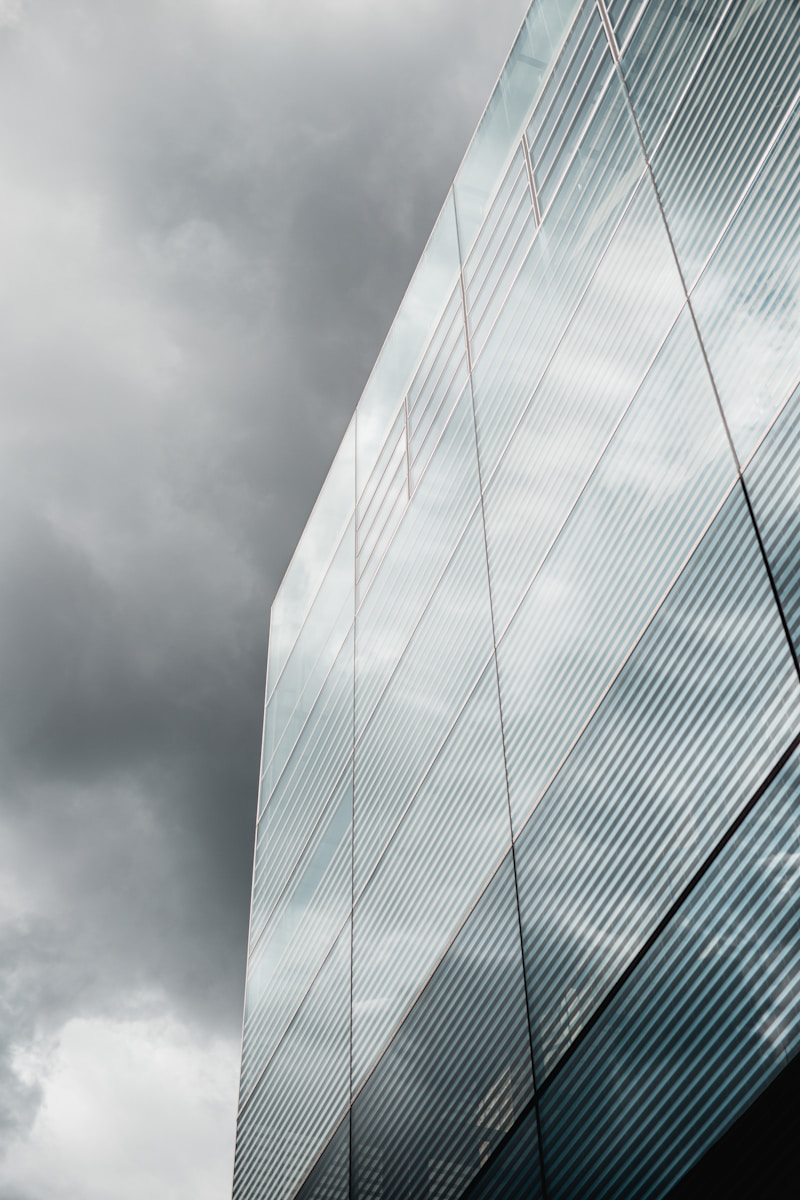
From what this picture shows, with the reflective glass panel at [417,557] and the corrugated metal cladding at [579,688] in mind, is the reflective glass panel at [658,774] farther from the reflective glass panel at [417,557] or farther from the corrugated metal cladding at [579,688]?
the reflective glass panel at [417,557]

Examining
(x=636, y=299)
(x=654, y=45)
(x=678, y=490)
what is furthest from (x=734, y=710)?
(x=654, y=45)

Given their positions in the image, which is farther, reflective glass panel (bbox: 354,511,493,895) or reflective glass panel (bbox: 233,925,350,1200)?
reflective glass panel (bbox: 233,925,350,1200)

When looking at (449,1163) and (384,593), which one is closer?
(449,1163)

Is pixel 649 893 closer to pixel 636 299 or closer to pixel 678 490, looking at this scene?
pixel 678 490

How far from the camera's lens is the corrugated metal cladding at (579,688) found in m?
5.94

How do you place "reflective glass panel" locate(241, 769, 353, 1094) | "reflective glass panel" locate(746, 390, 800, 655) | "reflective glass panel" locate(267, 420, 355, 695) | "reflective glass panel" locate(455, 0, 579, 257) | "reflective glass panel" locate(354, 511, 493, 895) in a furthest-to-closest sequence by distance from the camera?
"reflective glass panel" locate(267, 420, 355, 695) < "reflective glass panel" locate(241, 769, 353, 1094) < "reflective glass panel" locate(455, 0, 579, 257) < "reflective glass panel" locate(354, 511, 493, 895) < "reflective glass panel" locate(746, 390, 800, 655)

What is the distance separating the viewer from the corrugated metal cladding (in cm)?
594

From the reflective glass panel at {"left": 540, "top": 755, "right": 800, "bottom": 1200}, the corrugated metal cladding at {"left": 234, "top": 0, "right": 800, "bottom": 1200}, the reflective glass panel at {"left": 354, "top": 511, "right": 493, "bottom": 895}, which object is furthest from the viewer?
the reflective glass panel at {"left": 354, "top": 511, "right": 493, "bottom": 895}

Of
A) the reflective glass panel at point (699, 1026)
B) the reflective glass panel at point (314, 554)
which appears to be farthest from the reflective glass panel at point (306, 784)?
the reflective glass panel at point (699, 1026)

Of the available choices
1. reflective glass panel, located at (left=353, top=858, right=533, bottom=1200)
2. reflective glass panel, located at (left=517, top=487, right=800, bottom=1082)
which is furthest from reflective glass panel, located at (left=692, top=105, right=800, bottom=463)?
reflective glass panel, located at (left=353, top=858, right=533, bottom=1200)

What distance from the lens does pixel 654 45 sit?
878 cm

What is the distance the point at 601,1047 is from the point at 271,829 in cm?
1026

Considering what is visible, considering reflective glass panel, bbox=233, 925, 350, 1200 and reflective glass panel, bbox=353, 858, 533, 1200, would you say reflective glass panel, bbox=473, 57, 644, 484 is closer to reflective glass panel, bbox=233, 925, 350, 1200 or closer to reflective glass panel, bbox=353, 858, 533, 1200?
reflective glass panel, bbox=353, 858, 533, 1200

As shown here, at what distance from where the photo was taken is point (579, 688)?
7727 mm
